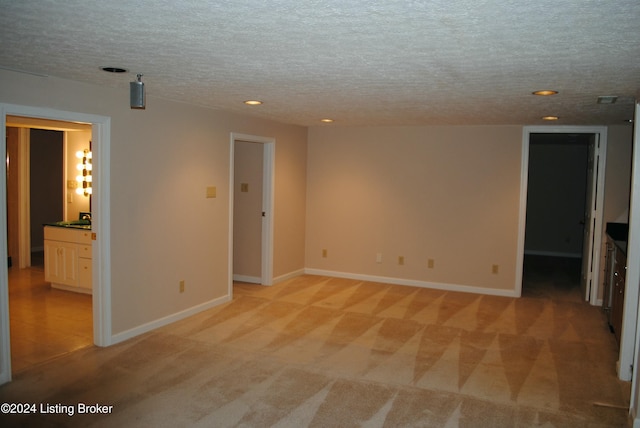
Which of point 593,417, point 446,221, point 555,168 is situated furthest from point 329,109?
point 555,168

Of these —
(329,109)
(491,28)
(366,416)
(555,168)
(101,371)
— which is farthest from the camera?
(555,168)

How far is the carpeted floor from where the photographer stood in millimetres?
3250

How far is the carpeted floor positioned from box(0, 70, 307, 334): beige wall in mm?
366

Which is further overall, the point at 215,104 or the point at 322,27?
the point at 215,104

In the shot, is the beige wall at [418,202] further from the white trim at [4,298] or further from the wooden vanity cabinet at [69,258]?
the white trim at [4,298]

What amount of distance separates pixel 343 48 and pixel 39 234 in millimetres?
7965

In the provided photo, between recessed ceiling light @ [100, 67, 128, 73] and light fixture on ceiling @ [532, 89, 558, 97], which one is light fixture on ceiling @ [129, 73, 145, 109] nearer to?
recessed ceiling light @ [100, 67, 128, 73]

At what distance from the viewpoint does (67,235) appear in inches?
239

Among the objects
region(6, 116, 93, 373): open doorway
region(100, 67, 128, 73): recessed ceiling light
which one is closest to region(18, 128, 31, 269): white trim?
region(6, 116, 93, 373): open doorway

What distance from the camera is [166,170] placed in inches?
193

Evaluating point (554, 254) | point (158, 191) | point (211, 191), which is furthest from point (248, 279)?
point (554, 254)

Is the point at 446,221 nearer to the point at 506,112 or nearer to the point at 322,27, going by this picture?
the point at 506,112

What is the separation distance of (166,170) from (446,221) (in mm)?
3729

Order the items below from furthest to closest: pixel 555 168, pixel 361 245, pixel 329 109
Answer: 1. pixel 555 168
2. pixel 361 245
3. pixel 329 109
